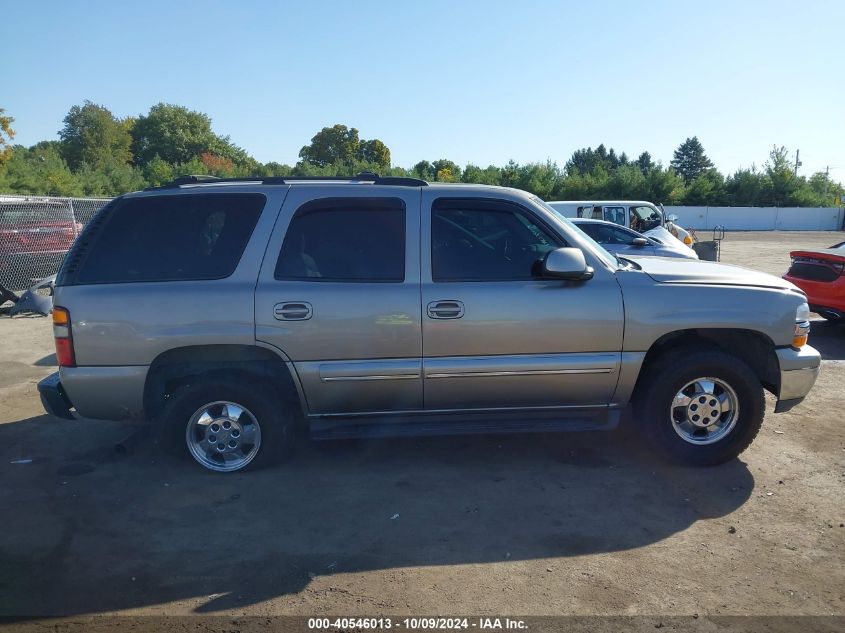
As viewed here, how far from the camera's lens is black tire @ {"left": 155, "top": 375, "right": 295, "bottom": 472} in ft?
14.6

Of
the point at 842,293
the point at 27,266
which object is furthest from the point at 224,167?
the point at 842,293

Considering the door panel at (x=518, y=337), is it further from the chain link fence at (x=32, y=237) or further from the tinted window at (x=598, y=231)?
the chain link fence at (x=32, y=237)

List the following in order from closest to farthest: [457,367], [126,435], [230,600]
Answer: [230,600]
[457,367]
[126,435]

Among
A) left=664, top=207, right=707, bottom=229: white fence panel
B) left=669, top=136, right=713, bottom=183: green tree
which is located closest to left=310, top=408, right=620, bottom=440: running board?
left=664, top=207, right=707, bottom=229: white fence panel

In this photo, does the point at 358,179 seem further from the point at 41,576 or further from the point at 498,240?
the point at 41,576

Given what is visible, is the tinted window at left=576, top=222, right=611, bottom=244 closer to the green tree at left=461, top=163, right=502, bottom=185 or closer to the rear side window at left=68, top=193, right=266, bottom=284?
the rear side window at left=68, top=193, right=266, bottom=284

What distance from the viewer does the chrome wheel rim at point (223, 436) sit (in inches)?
178

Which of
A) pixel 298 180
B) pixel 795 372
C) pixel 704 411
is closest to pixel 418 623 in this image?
pixel 704 411

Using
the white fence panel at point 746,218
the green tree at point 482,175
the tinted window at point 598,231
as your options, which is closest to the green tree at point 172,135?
the green tree at point 482,175

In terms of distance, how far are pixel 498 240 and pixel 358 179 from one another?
1.18 m

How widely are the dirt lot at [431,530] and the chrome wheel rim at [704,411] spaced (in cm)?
28

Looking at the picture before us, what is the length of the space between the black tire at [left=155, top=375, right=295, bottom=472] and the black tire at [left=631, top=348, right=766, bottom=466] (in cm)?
259

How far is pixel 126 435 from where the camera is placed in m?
5.46

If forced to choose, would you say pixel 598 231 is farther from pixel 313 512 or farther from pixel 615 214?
pixel 313 512
